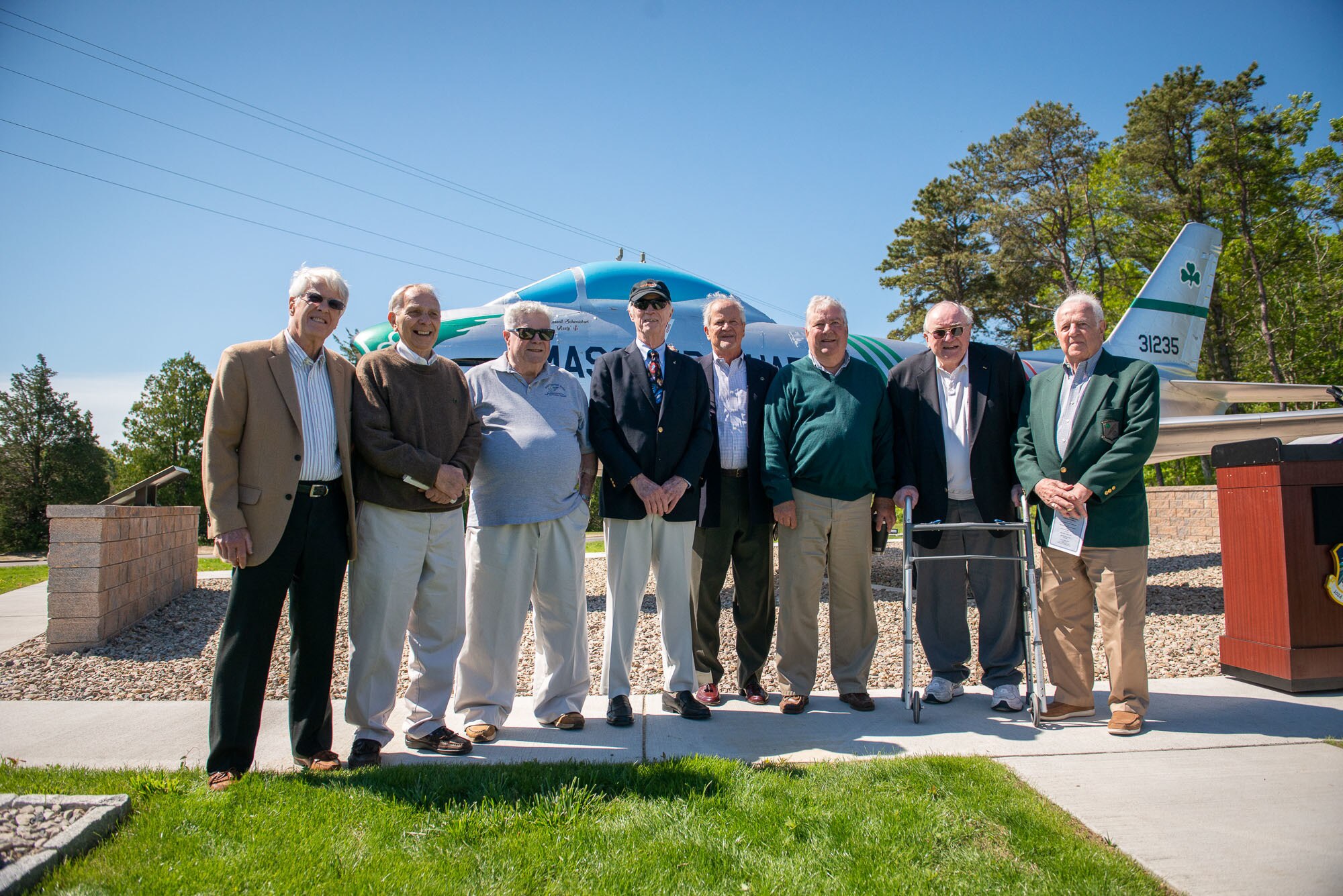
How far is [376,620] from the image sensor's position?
11.3 ft

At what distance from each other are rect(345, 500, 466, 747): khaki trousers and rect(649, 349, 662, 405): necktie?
1193 millimetres

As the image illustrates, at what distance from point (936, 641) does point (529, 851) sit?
2.73 metres

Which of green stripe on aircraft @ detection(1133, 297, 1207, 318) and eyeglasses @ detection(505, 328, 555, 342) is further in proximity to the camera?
green stripe on aircraft @ detection(1133, 297, 1207, 318)

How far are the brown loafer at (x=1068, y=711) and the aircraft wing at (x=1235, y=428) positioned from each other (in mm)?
8213

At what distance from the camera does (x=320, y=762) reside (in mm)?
3285

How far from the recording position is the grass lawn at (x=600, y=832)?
227 centimetres

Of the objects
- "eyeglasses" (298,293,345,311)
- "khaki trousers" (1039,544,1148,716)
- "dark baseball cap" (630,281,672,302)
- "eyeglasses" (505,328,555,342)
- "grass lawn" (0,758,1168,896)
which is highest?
"dark baseball cap" (630,281,672,302)

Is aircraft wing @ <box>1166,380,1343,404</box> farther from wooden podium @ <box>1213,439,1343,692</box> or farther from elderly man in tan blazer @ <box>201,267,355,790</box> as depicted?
elderly man in tan blazer @ <box>201,267,355,790</box>

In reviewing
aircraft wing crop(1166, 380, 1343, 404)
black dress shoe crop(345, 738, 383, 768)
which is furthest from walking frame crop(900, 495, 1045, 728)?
aircraft wing crop(1166, 380, 1343, 404)

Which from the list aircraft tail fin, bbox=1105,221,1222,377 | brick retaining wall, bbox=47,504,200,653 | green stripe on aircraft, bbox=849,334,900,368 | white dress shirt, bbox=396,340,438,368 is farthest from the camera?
aircraft tail fin, bbox=1105,221,1222,377

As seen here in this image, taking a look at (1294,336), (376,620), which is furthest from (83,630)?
(1294,336)

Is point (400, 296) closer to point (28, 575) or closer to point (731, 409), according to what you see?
point (731, 409)

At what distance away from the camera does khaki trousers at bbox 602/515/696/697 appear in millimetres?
3979

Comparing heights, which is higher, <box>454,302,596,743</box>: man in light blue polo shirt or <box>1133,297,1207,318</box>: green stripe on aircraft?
<box>1133,297,1207,318</box>: green stripe on aircraft
